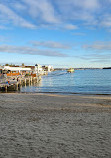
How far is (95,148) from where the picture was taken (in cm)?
656

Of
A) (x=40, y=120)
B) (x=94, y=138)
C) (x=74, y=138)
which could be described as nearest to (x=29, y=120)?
(x=40, y=120)

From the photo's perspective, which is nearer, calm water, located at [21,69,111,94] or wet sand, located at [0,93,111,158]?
wet sand, located at [0,93,111,158]

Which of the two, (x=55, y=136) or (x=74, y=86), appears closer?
(x=55, y=136)

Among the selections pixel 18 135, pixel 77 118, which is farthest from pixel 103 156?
pixel 77 118

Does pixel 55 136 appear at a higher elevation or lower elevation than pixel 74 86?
lower

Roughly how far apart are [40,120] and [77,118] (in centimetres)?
243

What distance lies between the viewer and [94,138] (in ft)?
24.8

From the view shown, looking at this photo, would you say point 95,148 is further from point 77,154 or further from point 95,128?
point 95,128

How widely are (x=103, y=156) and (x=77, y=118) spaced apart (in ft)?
16.8

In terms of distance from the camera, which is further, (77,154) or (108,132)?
(108,132)

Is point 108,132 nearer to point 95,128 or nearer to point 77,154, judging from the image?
point 95,128

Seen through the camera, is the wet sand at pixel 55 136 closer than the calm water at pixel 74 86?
Yes

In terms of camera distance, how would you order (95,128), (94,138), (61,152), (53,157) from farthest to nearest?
(95,128) < (94,138) < (61,152) < (53,157)

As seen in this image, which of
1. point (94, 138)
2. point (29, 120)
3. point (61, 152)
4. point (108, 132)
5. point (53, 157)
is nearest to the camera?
point (53, 157)
